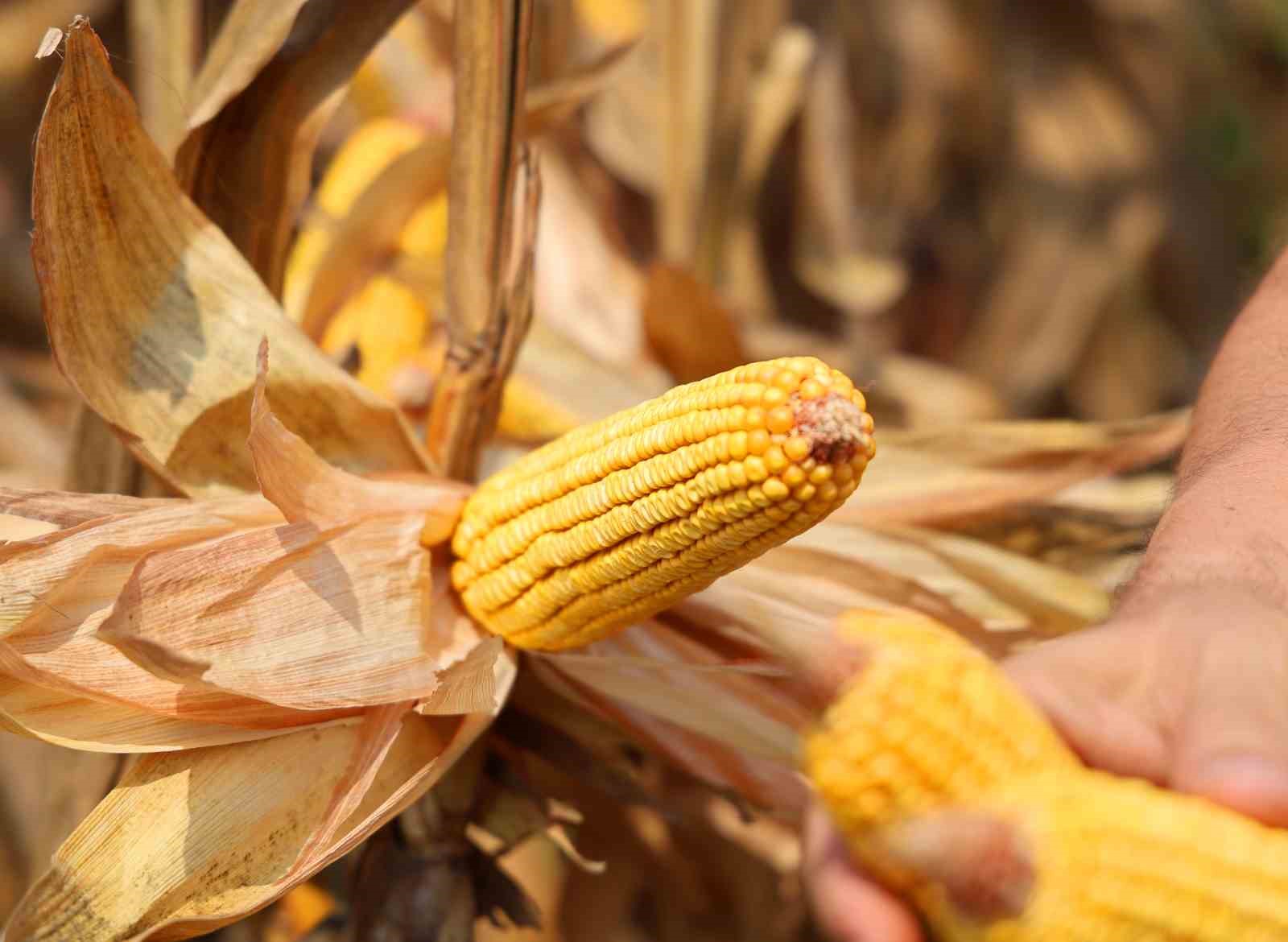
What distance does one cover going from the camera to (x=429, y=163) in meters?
1.32

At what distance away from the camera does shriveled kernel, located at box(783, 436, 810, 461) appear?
0.65 m

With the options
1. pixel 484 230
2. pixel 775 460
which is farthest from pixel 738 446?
pixel 484 230

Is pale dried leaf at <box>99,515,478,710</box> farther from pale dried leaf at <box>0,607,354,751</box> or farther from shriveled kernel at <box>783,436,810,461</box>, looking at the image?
shriveled kernel at <box>783,436,810,461</box>

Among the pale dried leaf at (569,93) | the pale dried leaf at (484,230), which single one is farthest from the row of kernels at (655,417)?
the pale dried leaf at (569,93)

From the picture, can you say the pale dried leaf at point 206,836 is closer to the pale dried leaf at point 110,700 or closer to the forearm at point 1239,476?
the pale dried leaf at point 110,700

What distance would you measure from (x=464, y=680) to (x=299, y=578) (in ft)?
0.46

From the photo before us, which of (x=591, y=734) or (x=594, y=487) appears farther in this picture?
(x=591, y=734)

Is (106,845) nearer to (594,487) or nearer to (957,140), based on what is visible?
(594,487)

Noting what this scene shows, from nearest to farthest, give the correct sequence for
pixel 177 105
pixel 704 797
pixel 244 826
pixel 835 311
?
pixel 244 826 → pixel 177 105 → pixel 704 797 → pixel 835 311

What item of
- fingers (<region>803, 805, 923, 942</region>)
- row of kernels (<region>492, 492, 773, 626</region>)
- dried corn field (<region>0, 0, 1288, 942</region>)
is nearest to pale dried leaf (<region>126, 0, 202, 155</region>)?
dried corn field (<region>0, 0, 1288, 942</region>)

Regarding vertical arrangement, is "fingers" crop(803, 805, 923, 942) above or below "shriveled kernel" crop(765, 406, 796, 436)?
below

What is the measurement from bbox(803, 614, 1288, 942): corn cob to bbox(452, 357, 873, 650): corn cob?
143mm

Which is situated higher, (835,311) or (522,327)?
(522,327)

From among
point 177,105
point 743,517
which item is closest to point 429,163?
point 177,105
